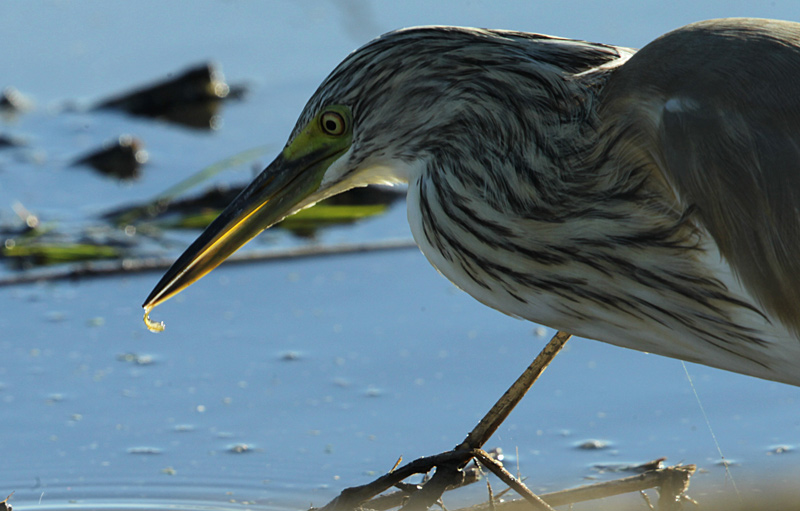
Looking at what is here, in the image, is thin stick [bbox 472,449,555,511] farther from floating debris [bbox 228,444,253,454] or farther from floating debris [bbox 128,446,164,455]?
floating debris [bbox 128,446,164,455]

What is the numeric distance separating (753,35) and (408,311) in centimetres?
198

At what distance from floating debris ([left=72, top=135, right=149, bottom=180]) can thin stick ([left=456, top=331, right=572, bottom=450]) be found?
324cm

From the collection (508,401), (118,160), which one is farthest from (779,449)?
(118,160)

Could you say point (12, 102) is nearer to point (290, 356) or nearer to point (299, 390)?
point (290, 356)

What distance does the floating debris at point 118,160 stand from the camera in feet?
21.7

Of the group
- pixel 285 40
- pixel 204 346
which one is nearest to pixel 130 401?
pixel 204 346

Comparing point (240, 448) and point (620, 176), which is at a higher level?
point (620, 176)

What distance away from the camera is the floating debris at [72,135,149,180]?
260 inches

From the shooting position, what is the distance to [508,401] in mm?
3836

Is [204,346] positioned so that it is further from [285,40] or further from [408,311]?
[285,40]

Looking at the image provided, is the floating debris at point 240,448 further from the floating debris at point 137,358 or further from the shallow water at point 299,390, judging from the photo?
the floating debris at point 137,358

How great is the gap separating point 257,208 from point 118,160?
2948 mm

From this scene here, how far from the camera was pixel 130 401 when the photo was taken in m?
4.55

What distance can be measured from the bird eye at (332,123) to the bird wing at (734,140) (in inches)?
28.3
